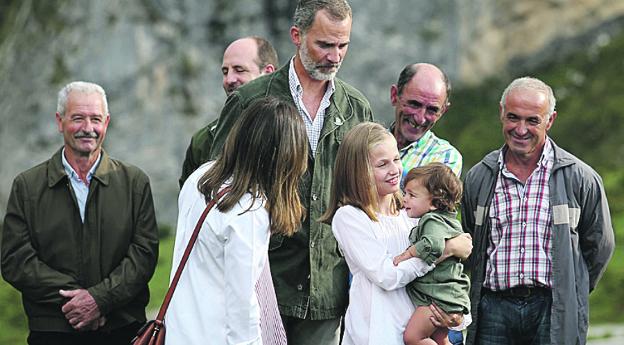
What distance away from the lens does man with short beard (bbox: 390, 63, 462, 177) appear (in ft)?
18.2

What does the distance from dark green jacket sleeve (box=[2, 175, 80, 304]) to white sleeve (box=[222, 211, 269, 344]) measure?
5.32ft

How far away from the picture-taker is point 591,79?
13023mm

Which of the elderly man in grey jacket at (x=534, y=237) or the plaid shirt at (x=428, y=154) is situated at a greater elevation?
the plaid shirt at (x=428, y=154)

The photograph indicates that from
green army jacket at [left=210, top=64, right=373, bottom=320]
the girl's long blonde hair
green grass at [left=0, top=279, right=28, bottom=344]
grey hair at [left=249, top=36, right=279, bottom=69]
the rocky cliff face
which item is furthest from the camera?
the rocky cliff face

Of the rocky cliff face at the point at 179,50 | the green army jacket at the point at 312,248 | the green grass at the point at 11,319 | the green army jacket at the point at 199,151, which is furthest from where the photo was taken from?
the rocky cliff face at the point at 179,50

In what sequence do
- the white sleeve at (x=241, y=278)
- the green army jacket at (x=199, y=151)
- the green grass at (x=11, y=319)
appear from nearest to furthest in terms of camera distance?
the white sleeve at (x=241, y=278) < the green army jacket at (x=199, y=151) < the green grass at (x=11, y=319)

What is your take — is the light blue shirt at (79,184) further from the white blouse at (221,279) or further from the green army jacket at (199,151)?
the white blouse at (221,279)

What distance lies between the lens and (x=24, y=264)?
577cm

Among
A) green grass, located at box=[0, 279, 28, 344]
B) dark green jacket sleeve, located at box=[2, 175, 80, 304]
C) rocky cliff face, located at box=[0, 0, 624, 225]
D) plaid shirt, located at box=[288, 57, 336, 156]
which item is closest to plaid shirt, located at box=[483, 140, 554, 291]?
plaid shirt, located at box=[288, 57, 336, 156]

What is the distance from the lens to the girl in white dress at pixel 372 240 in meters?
4.88

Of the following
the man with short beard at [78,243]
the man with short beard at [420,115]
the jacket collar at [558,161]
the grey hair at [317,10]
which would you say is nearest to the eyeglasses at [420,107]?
the man with short beard at [420,115]

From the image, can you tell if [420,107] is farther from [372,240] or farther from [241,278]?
[241,278]

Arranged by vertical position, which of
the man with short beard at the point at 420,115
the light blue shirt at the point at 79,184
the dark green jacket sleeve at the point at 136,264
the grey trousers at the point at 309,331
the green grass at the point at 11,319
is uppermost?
the man with short beard at the point at 420,115

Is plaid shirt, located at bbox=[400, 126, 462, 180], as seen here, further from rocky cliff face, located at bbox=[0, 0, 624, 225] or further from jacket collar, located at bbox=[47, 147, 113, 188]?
rocky cliff face, located at bbox=[0, 0, 624, 225]
